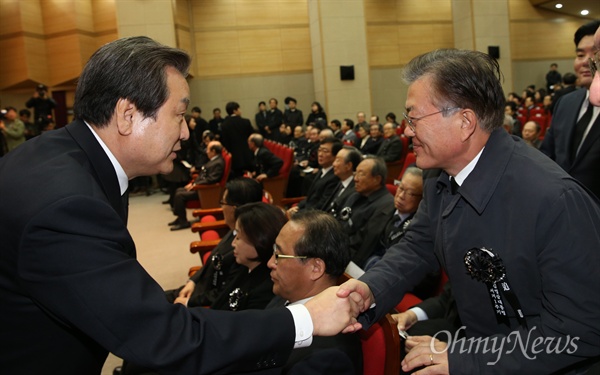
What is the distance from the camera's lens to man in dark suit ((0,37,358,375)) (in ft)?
3.32

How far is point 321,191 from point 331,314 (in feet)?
13.7

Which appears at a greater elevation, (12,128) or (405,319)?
(12,128)

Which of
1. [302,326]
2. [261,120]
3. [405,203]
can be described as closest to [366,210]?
[405,203]

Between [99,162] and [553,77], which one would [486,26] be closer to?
[553,77]

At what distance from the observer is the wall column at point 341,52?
1362 centimetres

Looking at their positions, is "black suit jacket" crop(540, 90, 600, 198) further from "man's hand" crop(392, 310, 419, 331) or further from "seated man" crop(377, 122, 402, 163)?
"seated man" crop(377, 122, 402, 163)

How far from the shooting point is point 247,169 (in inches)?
366

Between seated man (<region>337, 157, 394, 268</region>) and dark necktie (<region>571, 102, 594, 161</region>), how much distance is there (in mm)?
1413

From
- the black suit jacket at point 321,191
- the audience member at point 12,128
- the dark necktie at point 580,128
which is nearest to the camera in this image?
the dark necktie at point 580,128

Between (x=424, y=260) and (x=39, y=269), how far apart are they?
129cm

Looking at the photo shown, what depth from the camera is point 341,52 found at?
45.4 feet

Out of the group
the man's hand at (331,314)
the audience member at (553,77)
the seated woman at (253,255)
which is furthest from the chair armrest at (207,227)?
the audience member at (553,77)

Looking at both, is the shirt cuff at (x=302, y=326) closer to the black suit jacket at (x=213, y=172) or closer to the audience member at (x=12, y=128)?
the black suit jacket at (x=213, y=172)

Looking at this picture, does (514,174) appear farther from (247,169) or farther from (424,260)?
(247,169)
